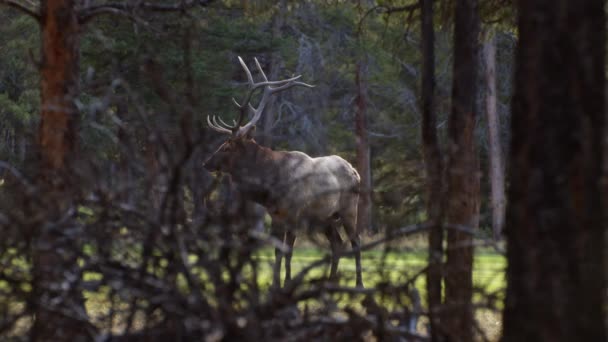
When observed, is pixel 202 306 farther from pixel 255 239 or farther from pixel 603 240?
pixel 603 240

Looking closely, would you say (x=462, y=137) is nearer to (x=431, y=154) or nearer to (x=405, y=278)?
(x=431, y=154)

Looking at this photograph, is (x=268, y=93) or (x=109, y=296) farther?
(x=268, y=93)

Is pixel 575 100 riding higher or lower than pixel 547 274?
higher

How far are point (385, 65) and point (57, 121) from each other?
23.0 m

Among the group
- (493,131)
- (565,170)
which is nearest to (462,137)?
(565,170)

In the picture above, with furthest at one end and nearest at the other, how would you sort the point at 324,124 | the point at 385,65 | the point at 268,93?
the point at 324,124 → the point at 385,65 → the point at 268,93

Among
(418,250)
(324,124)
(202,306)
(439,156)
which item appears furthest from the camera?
(324,124)

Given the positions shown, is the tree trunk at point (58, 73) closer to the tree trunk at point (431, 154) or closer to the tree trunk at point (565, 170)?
the tree trunk at point (431, 154)

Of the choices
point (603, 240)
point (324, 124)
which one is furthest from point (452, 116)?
Answer: point (324, 124)

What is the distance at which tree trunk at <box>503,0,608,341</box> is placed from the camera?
393 centimetres

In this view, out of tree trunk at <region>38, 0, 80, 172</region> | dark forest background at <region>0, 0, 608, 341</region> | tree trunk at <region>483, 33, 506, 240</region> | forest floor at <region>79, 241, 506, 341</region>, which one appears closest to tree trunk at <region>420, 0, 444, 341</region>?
dark forest background at <region>0, 0, 608, 341</region>

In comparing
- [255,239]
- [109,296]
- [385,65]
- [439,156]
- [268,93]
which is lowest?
[109,296]

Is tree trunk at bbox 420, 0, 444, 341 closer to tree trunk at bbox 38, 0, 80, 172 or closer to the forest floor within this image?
the forest floor

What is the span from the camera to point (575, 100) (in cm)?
395
